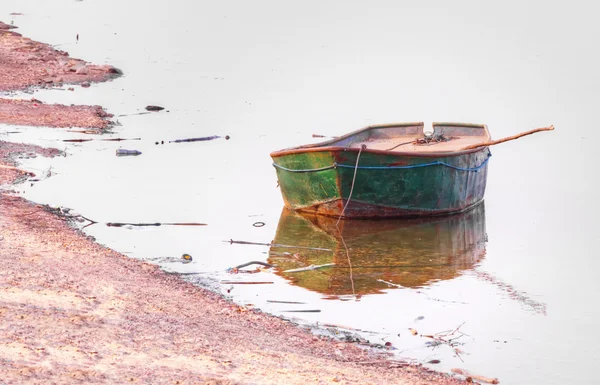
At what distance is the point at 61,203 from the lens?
54.2 feet

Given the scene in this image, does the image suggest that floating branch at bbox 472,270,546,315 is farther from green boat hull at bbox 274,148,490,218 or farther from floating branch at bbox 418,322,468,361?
green boat hull at bbox 274,148,490,218

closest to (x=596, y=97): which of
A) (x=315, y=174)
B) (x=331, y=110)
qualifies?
(x=331, y=110)

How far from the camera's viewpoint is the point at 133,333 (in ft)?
30.5

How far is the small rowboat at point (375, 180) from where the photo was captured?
1620cm

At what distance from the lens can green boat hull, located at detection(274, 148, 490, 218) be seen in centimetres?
1625

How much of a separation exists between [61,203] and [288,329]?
23.6ft

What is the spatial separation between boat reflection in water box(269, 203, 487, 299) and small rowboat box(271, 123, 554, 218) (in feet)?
0.73

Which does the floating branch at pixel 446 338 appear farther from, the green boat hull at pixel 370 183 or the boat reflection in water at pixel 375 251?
the green boat hull at pixel 370 183

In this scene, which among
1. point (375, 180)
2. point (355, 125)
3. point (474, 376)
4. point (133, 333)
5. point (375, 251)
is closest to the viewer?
point (133, 333)

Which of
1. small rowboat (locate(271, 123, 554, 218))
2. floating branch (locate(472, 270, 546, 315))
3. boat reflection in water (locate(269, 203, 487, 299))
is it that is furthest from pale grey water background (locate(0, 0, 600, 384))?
small rowboat (locate(271, 123, 554, 218))

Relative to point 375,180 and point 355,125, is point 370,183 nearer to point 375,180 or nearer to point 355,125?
point 375,180

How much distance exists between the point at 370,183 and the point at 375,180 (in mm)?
99

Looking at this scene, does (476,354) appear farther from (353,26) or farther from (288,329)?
(353,26)

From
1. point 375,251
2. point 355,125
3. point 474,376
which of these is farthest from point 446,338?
point 355,125
